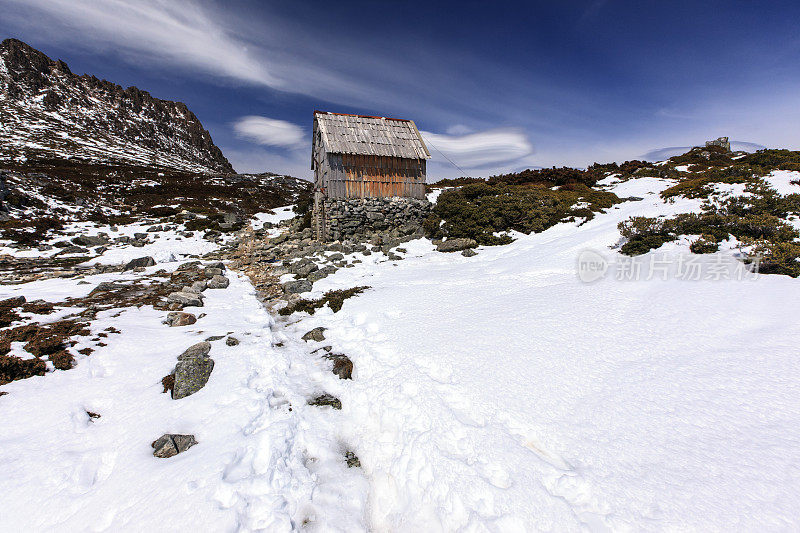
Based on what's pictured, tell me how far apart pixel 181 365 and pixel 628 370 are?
307 inches

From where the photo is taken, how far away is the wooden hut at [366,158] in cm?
1897

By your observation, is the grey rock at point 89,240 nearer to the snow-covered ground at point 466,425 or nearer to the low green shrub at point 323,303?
the snow-covered ground at point 466,425

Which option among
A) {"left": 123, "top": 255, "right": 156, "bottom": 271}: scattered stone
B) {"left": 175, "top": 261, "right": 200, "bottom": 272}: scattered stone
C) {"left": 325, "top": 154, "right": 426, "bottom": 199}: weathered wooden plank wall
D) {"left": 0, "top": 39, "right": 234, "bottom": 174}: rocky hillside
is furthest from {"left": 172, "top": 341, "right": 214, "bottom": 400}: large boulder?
{"left": 0, "top": 39, "right": 234, "bottom": 174}: rocky hillside

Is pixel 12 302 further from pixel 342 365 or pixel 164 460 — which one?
pixel 342 365

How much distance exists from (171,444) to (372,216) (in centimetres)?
1646

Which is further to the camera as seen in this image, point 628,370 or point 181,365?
point 181,365

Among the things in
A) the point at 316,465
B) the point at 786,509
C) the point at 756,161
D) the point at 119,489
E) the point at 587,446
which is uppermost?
the point at 756,161

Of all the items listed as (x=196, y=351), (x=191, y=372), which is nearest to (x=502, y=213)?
(x=196, y=351)

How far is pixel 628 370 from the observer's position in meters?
4.70

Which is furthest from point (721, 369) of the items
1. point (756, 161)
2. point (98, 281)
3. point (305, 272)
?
point (756, 161)

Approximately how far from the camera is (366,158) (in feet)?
64.0

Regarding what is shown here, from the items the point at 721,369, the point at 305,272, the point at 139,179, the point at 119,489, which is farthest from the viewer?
the point at 139,179

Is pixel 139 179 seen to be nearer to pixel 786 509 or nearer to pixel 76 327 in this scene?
pixel 76 327

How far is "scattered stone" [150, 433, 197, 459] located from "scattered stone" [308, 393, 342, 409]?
1.82 metres
